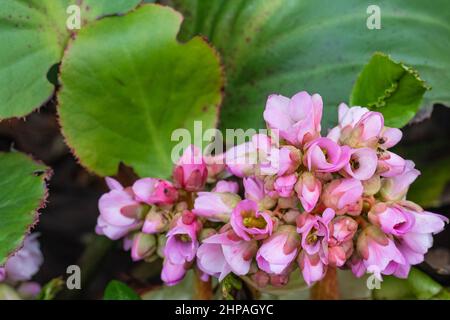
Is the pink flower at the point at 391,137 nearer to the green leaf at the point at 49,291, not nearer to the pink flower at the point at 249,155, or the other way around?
the pink flower at the point at 249,155

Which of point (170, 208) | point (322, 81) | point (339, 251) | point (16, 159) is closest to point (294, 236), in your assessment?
point (339, 251)

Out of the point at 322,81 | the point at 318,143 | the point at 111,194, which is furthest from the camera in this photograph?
the point at 322,81

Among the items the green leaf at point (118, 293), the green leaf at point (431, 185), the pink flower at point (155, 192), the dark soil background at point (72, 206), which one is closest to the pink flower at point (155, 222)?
the pink flower at point (155, 192)

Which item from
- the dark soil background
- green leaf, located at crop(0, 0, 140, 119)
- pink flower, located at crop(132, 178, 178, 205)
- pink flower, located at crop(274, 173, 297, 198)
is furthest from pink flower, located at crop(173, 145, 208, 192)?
the dark soil background

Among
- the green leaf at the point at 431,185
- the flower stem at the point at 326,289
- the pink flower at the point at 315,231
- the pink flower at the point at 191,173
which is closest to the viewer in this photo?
the pink flower at the point at 315,231

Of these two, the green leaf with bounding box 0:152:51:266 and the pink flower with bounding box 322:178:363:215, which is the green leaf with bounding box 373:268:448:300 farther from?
the green leaf with bounding box 0:152:51:266
